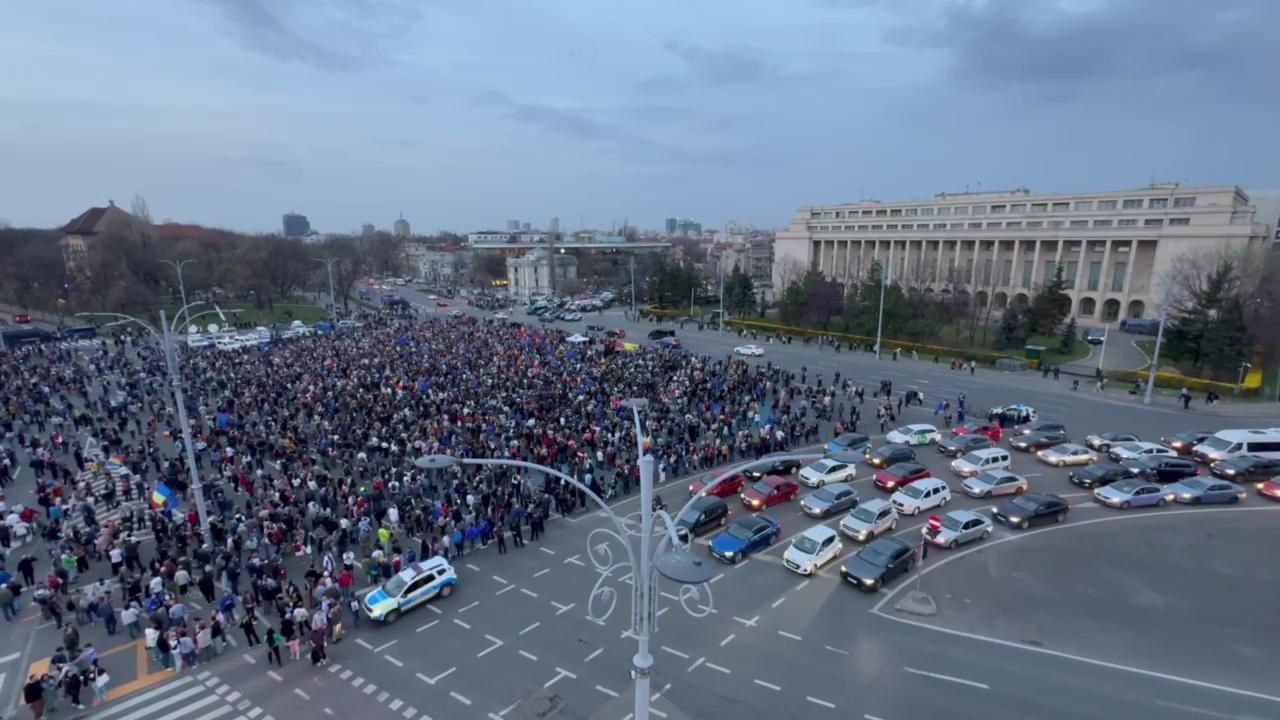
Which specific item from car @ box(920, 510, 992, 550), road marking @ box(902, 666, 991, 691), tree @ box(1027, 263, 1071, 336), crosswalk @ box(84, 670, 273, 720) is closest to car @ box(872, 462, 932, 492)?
car @ box(920, 510, 992, 550)

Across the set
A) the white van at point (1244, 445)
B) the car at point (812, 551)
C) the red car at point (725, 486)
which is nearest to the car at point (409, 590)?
the red car at point (725, 486)

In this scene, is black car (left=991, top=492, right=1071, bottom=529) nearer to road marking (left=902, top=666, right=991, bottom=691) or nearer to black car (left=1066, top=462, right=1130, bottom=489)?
black car (left=1066, top=462, right=1130, bottom=489)

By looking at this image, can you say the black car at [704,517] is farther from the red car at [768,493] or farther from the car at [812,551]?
the car at [812,551]

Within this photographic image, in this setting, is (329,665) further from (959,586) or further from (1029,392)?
(1029,392)

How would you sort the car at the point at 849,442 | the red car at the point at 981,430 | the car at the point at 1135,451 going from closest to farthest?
the car at the point at 1135,451 → the car at the point at 849,442 → the red car at the point at 981,430

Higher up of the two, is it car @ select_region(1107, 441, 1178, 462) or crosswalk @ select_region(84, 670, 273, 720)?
car @ select_region(1107, 441, 1178, 462)

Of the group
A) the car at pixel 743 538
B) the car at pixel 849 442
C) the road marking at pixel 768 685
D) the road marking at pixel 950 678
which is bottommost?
the road marking at pixel 950 678
